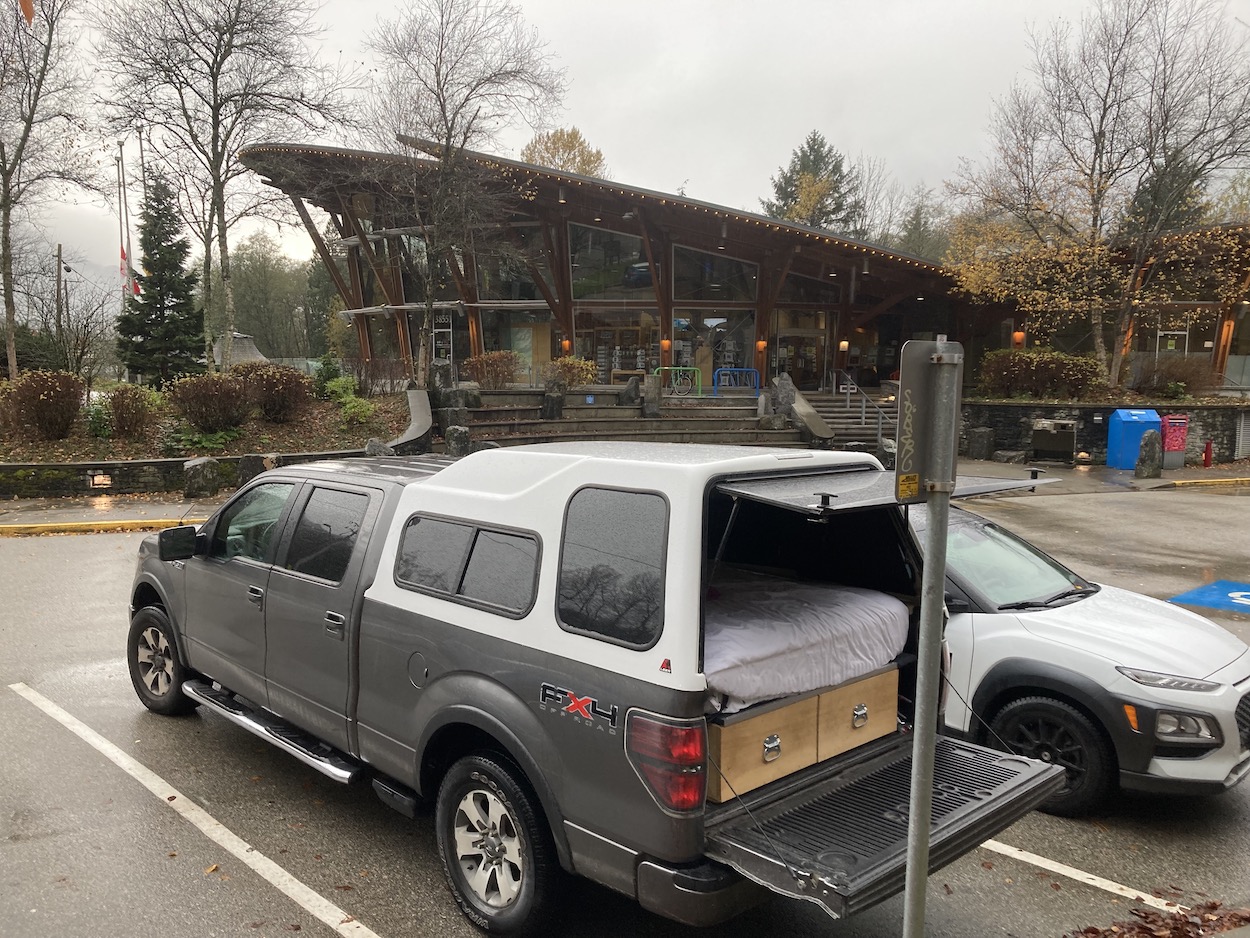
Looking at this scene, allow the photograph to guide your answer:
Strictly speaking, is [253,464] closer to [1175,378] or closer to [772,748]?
[772,748]

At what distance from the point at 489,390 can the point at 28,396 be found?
9740 millimetres

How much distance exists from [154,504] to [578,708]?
14.1 meters

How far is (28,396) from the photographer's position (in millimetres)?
15383

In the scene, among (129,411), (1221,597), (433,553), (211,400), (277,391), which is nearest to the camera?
(433,553)

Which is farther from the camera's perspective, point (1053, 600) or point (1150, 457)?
point (1150, 457)

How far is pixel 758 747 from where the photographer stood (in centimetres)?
293

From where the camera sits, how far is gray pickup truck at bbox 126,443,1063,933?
265cm

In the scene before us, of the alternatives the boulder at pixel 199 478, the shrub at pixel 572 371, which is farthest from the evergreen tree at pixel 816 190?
the boulder at pixel 199 478

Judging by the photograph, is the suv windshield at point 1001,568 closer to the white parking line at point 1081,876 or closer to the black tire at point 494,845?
the white parking line at point 1081,876

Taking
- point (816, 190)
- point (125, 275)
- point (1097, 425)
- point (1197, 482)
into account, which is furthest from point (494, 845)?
point (816, 190)

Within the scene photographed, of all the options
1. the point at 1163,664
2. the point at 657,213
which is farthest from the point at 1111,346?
the point at 1163,664

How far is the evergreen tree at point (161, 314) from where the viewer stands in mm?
34000

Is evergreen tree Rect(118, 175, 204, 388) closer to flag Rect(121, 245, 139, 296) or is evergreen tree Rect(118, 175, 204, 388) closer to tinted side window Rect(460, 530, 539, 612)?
flag Rect(121, 245, 139, 296)

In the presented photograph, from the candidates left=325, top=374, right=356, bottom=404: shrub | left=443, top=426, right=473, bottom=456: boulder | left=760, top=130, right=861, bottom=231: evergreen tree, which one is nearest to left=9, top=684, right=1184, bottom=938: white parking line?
left=443, top=426, right=473, bottom=456: boulder
